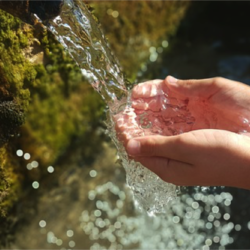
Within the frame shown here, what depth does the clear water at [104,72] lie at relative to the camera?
1945mm

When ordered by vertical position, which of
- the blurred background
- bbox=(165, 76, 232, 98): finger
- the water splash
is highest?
the water splash

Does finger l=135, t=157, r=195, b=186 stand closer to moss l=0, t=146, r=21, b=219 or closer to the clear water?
the clear water

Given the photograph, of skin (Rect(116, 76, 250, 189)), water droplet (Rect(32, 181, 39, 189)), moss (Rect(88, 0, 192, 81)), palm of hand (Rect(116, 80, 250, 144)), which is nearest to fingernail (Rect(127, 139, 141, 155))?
skin (Rect(116, 76, 250, 189))

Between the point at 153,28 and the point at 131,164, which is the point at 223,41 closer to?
the point at 153,28

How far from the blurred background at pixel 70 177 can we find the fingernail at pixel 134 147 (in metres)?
0.68

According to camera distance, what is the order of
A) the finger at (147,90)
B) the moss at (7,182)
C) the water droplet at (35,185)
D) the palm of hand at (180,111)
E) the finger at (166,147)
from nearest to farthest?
the finger at (166,147), the palm of hand at (180,111), the finger at (147,90), the moss at (7,182), the water droplet at (35,185)

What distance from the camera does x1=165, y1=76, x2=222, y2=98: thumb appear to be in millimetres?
1917

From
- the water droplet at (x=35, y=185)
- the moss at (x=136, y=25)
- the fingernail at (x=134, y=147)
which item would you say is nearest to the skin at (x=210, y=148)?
the fingernail at (x=134, y=147)

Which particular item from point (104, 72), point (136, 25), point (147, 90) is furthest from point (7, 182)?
point (136, 25)

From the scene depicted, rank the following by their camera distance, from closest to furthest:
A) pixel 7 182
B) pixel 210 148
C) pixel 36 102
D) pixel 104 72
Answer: pixel 210 148
pixel 104 72
pixel 7 182
pixel 36 102

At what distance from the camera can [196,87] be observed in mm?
1935

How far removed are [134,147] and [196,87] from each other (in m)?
0.45

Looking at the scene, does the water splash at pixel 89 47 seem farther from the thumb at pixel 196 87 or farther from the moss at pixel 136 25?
the moss at pixel 136 25

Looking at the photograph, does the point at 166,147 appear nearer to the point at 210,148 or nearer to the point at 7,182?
the point at 210,148
